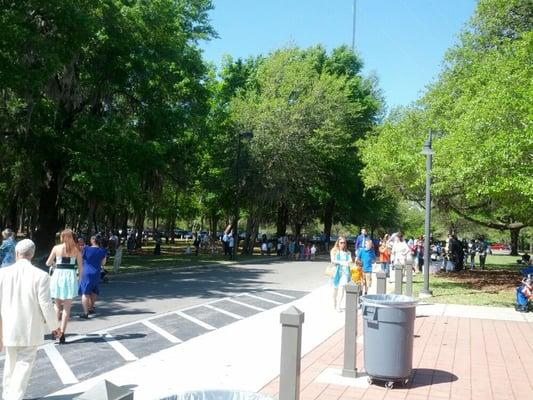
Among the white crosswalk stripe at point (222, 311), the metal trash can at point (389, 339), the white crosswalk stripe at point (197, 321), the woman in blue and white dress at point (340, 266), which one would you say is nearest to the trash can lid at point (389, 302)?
the metal trash can at point (389, 339)

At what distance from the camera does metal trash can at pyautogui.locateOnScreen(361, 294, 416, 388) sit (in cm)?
658

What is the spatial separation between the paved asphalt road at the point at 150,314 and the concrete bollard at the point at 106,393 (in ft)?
14.4

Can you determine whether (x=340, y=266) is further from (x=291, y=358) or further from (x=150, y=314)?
(x=291, y=358)

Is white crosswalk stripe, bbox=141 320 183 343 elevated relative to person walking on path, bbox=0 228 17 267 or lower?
lower

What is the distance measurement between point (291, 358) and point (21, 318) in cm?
266

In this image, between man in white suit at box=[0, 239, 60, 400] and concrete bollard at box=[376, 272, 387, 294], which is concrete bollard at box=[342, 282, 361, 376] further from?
man in white suit at box=[0, 239, 60, 400]

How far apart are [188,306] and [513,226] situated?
19.9 metres

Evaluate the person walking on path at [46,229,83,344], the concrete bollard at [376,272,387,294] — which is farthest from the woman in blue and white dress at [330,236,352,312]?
→ the person walking on path at [46,229,83,344]

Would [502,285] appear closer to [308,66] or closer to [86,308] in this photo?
[86,308]

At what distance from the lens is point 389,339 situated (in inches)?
258

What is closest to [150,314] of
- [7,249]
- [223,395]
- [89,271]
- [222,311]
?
[222,311]

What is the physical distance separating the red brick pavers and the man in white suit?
8.29 ft

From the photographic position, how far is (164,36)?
24.2 meters

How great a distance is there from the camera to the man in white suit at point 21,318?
5.41 meters
